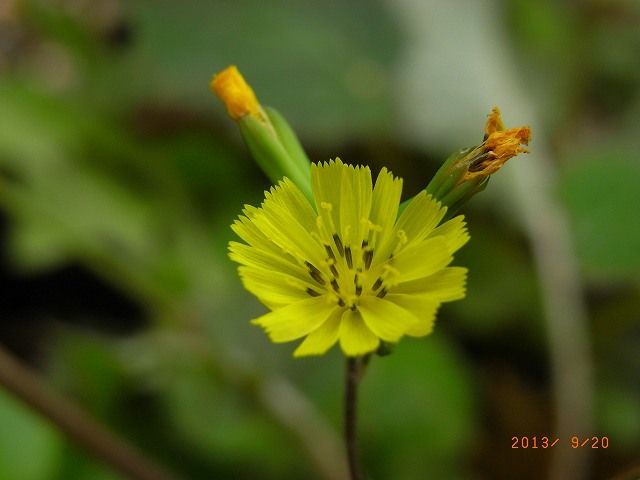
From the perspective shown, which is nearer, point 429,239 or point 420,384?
point 429,239

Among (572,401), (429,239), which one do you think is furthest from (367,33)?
(429,239)

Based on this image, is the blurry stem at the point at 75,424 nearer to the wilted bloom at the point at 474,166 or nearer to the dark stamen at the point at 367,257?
the dark stamen at the point at 367,257

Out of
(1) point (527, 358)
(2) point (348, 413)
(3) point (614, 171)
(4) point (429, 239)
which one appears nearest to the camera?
(4) point (429, 239)

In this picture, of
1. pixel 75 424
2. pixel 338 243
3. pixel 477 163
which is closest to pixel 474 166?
pixel 477 163

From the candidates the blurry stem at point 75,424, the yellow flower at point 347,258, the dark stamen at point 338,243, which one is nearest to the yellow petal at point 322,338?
the yellow flower at point 347,258

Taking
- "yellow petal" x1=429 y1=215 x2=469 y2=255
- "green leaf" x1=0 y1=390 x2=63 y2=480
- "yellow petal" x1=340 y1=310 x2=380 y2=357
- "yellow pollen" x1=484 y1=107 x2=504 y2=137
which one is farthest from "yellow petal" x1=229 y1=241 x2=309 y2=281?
"green leaf" x1=0 y1=390 x2=63 y2=480

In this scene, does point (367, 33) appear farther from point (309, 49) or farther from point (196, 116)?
point (196, 116)
